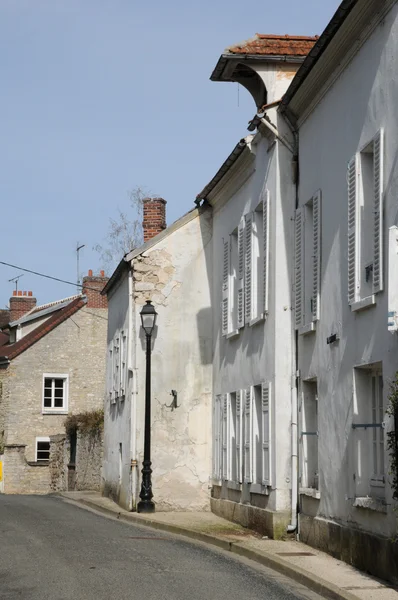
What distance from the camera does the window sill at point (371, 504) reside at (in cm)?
1037

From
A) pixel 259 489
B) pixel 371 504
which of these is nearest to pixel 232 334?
pixel 259 489

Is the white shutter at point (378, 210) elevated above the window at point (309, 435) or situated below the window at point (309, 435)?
above

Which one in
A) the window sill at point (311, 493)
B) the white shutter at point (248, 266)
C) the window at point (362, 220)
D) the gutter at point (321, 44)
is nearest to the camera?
the window at point (362, 220)

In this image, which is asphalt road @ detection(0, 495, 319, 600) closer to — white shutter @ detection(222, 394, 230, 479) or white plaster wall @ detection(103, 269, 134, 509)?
white shutter @ detection(222, 394, 230, 479)

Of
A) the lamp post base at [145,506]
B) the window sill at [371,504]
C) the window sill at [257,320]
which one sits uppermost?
the window sill at [257,320]

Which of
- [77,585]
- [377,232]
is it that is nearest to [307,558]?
[77,585]

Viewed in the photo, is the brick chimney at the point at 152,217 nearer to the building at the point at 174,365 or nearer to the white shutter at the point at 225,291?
the building at the point at 174,365

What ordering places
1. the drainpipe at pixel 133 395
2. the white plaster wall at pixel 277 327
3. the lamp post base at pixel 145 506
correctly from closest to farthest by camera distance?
the white plaster wall at pixel 277 327 < the lamp post base at pixel 145 506 < the drainpipe at pixel 133 395

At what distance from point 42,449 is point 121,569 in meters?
A: 30.2

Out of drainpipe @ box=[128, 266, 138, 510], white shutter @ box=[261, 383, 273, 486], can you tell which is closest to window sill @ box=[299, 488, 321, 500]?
white shutter @ box=[261, 383, 273, 486]

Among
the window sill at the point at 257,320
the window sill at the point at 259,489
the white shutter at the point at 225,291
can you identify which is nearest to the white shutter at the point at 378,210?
the window sill at the point at 257,320

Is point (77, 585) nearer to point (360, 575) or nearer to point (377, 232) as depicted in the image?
point (360, 575)

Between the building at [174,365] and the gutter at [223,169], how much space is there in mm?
483

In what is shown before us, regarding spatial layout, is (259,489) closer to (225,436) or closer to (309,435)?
(309,435)
